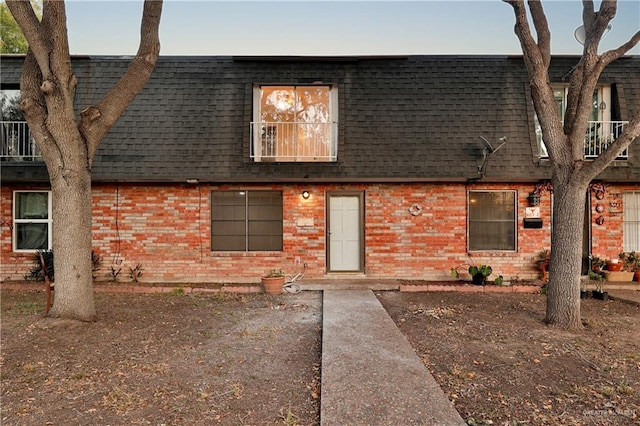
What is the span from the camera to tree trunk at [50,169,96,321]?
16.6ft

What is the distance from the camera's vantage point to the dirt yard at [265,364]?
2.98 metres

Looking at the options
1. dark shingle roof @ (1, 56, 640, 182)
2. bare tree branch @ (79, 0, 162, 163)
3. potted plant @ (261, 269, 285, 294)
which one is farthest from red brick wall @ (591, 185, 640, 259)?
bare tree branch @ (79, 0, 162, 163)

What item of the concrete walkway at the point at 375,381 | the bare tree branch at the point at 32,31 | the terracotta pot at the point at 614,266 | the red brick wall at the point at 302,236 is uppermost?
the bare tree branch at the point at 32,31

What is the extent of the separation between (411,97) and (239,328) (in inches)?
265

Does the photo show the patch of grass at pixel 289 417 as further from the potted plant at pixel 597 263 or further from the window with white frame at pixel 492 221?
the potted plant at pixel 597 263

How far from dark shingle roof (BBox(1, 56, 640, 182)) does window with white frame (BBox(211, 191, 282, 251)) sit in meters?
0.62

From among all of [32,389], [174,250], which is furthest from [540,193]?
[32,389]

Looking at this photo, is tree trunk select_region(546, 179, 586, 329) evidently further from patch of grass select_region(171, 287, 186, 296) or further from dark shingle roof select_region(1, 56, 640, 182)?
patch of grass select_region(171, 287, 186, 296)

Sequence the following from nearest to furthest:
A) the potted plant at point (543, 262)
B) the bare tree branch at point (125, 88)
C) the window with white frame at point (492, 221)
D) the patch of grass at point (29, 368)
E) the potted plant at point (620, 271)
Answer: the patch of grass at point (29, 368) < the bare tree branch at point (125, 88) < the potted plant at point (620, 271) < the potted plant at point (543, 262) < the window with white frame at point (492, 221)

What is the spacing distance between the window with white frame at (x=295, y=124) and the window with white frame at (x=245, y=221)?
1038mm

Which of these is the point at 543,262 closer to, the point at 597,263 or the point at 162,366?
the point at 597,263

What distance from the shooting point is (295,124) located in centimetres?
876

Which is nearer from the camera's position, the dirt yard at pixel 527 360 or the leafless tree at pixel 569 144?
the dirt yard at pixel 527 360

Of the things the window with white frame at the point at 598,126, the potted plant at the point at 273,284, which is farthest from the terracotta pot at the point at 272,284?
the window with white frame at the point at 598,126
